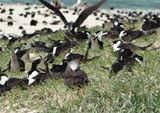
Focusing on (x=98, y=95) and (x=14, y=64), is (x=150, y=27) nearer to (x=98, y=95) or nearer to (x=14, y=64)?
(x=14, y=64)

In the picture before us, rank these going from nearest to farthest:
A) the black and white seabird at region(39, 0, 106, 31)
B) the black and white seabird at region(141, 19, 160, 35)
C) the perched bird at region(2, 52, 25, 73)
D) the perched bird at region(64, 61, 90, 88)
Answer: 1. the perched bird at region(64, 61, 90, 88)
2. the perched bird at region(2, 52, 25, 73)
3. the black and white seabird at region(39, 0, 106, 31)
4. the black and white seabird at region(141, 19, 160, 35)

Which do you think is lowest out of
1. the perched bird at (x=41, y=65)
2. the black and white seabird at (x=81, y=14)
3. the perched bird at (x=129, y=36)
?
the perched bird at (x=129, y=36)

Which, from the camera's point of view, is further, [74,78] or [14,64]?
[14,64]

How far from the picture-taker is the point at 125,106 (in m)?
2.05

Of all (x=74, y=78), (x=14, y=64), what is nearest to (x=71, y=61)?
(x=74, y=78)

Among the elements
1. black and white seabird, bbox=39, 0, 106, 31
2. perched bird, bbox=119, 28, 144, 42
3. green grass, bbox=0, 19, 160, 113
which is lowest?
perched bird, bbox=119, 28, 144, 42

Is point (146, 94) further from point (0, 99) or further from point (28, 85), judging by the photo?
point (0, 99)

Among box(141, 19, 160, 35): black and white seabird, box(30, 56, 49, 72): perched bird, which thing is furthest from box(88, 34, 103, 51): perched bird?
box(141, 19, 160, 35): black and white seabird

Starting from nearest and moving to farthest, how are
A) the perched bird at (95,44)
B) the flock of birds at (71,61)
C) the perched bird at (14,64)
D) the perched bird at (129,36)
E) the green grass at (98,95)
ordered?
the green grass at (98,95)
the flock of birds at (71,61)
the perched bird at (14,64)
the perched bird at (95,44)
the perched bird at (129,36)

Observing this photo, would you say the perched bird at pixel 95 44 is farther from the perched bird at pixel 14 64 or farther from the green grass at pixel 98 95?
the perched bird at pixel 14 64

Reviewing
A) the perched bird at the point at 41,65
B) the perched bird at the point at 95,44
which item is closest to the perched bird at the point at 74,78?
the perched bird at the point at 41,65

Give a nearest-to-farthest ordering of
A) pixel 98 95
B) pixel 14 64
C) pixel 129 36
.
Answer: pixel 98 95
pixel 14 64
pixel 129 36

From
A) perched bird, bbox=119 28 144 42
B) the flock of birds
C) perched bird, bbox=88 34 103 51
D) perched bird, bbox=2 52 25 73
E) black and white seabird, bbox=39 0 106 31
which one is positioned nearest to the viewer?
the flock of birds

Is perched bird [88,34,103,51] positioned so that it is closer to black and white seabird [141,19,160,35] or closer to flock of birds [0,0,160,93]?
flock of birds [0,0,160,93]
